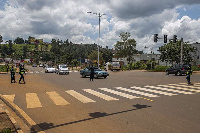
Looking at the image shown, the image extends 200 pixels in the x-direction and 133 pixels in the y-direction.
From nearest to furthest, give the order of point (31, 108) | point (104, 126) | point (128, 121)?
point (104, 126)
point (128, 121)
point (31, 108)

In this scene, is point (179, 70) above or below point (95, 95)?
above

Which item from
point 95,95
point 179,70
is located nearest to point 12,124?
point 95,95

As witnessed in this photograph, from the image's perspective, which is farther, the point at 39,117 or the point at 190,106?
the point at 190,106

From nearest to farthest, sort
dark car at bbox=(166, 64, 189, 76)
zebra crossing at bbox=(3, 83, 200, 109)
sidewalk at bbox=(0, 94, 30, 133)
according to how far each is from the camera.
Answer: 1. sidewalk at bbox=(0, 94, 30, 133)
2. zebra crossing at bbox=(3, 83, 200, 109)
3. dark car at bbox=(166, 64, 189, 76)

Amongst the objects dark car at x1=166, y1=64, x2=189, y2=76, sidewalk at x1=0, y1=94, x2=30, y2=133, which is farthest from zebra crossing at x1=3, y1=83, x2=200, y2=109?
dark car at x1=166, y1=64, x2=189, y2=76

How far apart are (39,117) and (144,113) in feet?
12.3

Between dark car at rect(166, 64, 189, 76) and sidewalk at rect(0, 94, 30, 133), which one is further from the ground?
dark car at rect(166, 64, 189, 76)

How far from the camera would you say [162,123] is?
6.59 m

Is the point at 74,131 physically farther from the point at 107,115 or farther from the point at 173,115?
the point at 173,115

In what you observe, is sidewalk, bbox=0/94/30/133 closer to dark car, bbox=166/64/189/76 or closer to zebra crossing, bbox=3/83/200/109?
zebra crossing, bbox=3/83/200/109

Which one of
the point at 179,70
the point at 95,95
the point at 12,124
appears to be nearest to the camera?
the point at 12,124

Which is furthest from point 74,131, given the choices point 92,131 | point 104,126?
point 104,126

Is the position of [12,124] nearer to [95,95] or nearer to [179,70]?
[95,95]

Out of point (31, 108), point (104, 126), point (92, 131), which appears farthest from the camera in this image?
point (31, 108)
